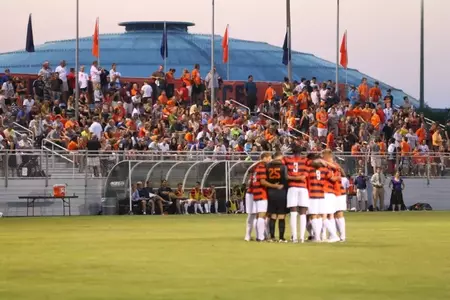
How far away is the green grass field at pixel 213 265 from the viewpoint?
18.4 meters

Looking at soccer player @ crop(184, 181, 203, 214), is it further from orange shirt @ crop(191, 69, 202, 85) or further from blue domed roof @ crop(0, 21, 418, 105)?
blue domed roof @ crop(0, 21, 418, 105)

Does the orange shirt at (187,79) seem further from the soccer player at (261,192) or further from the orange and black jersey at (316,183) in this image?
the orange and black jersey at (316,183)

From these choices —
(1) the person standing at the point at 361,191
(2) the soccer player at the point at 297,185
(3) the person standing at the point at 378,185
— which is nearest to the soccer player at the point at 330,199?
(2) the soccer player at the point at 297,185

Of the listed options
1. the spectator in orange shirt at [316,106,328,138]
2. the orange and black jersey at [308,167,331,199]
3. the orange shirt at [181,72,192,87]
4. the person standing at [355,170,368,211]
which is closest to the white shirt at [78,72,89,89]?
the orange shirt at [181,72,192,87]

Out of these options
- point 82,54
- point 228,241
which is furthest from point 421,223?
point 82,54

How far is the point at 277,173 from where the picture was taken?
30.8 m

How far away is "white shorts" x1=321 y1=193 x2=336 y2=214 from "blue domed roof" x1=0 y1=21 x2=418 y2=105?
84799 mm

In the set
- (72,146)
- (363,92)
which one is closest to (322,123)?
(363,92)

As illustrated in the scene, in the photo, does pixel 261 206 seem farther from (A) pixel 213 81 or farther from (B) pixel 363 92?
(B) pixel 363 92

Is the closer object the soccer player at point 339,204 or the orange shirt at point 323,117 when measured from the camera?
the soccer player at point 339,204

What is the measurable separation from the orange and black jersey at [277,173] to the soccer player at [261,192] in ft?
0.37

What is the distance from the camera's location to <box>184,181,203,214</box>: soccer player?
5369cm

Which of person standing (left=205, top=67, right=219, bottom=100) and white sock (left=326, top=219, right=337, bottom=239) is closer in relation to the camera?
white sock (left=326, top=219, right=337, bottom=239)

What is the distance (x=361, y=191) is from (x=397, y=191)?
1822 mm
